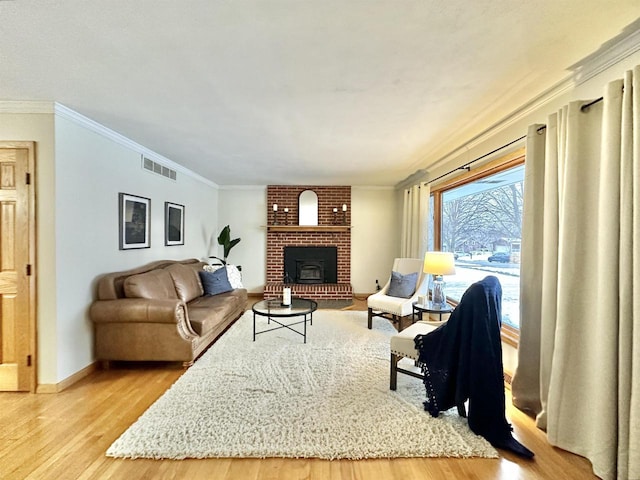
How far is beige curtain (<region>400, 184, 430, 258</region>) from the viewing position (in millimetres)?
4570

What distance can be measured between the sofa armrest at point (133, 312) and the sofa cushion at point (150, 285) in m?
0.17

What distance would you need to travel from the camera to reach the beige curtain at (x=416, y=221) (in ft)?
15.0

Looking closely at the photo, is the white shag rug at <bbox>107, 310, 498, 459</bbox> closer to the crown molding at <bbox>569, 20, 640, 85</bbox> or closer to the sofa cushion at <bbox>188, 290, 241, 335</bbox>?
the sofa cushion at <bbox>188, 290, 241, 335</bbox>

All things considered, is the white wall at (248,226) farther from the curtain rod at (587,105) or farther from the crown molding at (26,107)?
the curtain rod at (587,105)

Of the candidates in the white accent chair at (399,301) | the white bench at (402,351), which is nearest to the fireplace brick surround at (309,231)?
the white accent chair at (399,301)

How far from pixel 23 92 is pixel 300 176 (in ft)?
11.5

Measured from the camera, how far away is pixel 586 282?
1746 millimetres

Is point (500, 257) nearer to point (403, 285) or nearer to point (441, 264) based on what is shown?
point (441, 264)

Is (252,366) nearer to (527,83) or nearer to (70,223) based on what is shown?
(70,223)

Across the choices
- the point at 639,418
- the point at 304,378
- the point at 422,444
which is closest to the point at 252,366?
the point at 304,378

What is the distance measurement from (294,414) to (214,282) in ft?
9.05

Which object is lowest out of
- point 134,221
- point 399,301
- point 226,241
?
point 399,301

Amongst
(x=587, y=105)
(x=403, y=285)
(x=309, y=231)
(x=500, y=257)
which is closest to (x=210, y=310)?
(x=403, y=285)

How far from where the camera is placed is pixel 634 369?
4.64 ft
